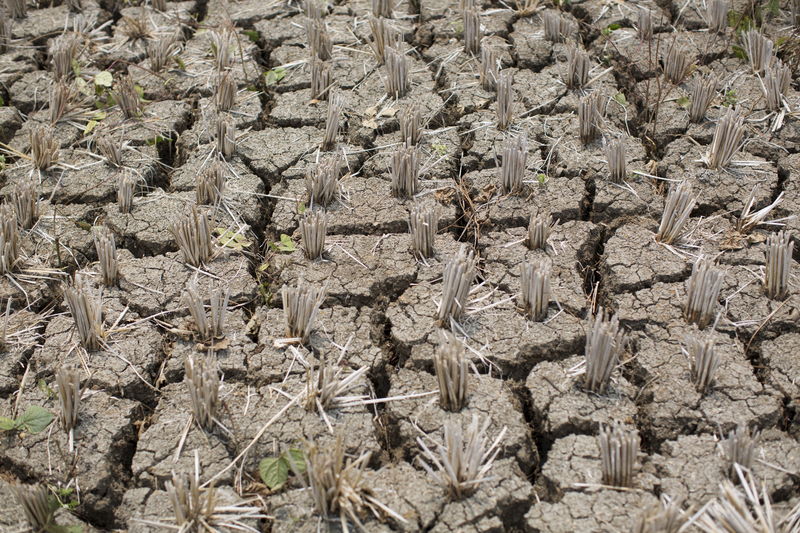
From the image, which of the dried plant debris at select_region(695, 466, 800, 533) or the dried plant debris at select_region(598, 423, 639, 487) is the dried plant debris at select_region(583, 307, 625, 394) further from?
the dried plant debris at select_region(695, 466, 800, 533)

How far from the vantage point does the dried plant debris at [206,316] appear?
3182mm

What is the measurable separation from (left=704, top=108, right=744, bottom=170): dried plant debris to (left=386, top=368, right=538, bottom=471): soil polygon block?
1.55 meters

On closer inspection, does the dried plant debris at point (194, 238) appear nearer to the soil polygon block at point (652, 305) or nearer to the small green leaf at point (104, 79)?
the small green leaf at point (104, 79)

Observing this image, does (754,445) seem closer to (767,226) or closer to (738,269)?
(738,269)

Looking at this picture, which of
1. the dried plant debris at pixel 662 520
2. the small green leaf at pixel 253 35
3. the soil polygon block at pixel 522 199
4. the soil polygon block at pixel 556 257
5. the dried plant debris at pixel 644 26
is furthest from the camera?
the small green leaf at pixel 253 35

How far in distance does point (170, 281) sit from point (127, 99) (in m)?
1.24

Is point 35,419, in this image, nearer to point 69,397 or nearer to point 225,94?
point 69,397

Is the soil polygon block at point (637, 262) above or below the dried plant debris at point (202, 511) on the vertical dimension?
above

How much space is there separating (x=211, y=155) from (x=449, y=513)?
84.0 inches

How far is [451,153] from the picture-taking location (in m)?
3.99

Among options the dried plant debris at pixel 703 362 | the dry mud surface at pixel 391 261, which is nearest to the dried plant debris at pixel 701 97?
the dry mud surface at pixel 391 261

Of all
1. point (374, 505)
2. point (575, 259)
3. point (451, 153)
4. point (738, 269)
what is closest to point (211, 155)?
point (451, 153)

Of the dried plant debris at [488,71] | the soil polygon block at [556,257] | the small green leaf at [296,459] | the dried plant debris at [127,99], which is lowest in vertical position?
the small green leaf at [296,459]

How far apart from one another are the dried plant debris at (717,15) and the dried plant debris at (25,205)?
347 cm
